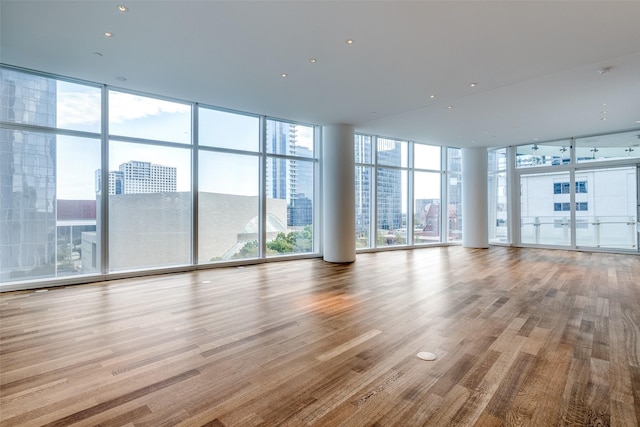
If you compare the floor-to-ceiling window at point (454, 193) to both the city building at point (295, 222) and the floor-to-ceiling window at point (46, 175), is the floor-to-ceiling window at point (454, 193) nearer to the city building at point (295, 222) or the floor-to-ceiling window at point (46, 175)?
the city building at point (295, 222)

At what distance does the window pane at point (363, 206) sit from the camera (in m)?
9.19

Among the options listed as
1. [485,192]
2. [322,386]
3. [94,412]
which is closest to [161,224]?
[94,412]

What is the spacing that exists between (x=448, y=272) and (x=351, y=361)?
4324mm

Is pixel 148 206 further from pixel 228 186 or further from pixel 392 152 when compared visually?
pixel 392 152

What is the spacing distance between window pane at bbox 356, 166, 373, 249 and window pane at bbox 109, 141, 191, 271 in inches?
185

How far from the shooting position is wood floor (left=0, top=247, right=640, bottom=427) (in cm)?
192

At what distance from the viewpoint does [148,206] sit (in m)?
6.00

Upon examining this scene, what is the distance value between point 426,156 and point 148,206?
8541mm

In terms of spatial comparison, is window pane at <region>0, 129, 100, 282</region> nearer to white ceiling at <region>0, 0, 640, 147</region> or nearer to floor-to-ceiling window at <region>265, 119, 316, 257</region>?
white ceiling at <region>0, 0, 640, 147</region>

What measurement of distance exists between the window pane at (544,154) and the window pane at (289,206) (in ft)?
24.9

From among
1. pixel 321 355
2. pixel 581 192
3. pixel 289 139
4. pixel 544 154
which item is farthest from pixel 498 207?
pixel 321 355

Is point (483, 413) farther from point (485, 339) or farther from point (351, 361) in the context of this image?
point (485, 339)

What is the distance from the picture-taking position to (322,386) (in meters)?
2.18

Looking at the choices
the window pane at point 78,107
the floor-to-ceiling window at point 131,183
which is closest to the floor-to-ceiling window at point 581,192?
the floor-to-ceiling window at point 131,183
